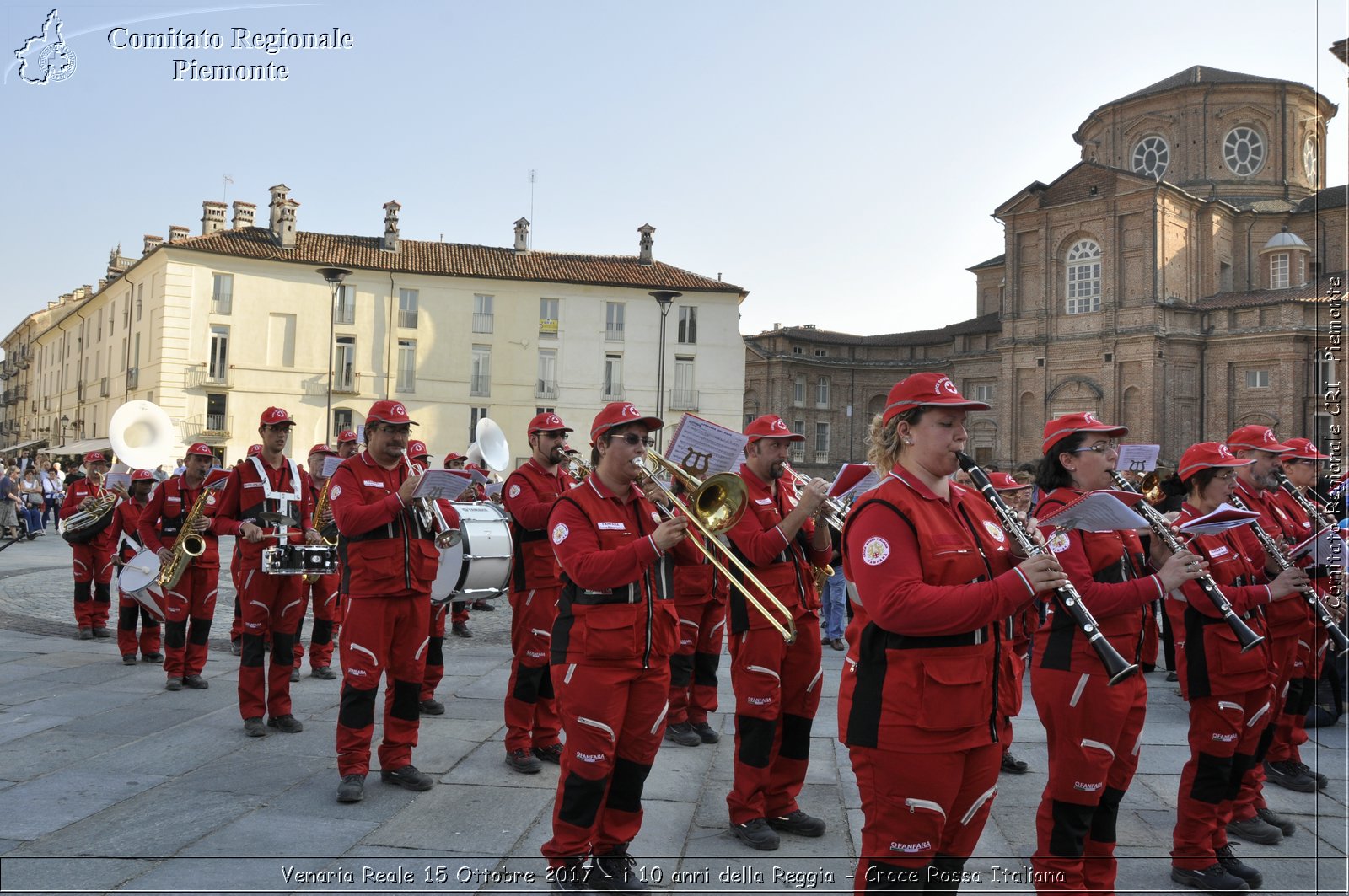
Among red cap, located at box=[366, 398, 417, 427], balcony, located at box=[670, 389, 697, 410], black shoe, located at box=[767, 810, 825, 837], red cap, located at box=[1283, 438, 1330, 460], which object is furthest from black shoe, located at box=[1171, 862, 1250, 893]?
balcony, located at box=[670, 389, 697, 410]

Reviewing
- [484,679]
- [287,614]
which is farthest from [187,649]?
[484,679]

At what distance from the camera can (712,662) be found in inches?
314

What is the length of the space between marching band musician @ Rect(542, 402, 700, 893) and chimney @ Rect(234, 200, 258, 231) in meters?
48.8

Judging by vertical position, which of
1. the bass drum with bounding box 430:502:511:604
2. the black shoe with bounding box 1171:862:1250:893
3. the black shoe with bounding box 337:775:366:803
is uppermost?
the bass drum with bounding box 430:502:511:604

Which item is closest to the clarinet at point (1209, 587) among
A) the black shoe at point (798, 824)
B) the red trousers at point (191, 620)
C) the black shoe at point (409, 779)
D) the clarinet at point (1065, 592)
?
the clarinet at point (1065, 592)

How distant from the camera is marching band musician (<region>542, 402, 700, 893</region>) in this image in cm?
443

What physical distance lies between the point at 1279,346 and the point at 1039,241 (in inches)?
529

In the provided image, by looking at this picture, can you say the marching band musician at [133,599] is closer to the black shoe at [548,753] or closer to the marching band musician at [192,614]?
the marching band musician at [192,614]

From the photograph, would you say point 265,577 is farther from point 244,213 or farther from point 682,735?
point 244,213

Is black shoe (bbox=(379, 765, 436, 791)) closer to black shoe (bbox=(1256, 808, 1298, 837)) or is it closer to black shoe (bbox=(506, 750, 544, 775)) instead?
black shoe (bbox=(506, 750, 544, 775))

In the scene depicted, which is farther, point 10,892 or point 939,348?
point 939,348

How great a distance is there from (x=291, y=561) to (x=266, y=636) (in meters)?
0.65

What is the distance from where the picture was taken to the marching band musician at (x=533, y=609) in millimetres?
6574

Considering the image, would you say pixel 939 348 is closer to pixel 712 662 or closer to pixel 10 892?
pixel 712 662
